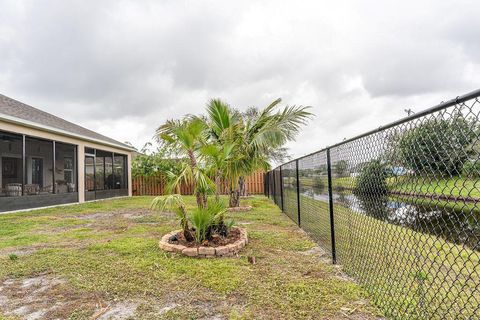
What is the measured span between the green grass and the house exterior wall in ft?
30.1

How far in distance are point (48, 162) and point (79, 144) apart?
7.83ft

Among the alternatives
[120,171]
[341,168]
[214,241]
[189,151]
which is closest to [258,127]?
[189,151]

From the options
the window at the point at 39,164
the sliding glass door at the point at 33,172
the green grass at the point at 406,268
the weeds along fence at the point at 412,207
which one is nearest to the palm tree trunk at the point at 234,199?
the green grass at the point at 406,268

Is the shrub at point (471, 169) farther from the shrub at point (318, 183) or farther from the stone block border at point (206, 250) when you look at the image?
the stone block border at point (206, 250)

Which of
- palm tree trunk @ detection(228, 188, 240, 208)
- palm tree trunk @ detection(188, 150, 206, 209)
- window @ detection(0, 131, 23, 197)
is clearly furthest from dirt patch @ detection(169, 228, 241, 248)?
window @ detection(0, 131, 23, 197)

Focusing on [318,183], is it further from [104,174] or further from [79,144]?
[104,174]

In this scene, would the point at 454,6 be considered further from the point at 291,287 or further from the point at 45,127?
the point at 45,127

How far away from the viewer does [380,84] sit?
9750 mm

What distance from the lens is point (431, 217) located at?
175 cm

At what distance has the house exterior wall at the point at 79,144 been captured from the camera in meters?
8.40

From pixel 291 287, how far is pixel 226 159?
2290 millimetres

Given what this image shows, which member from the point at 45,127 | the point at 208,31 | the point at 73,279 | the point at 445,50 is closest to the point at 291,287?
the point at 73,279

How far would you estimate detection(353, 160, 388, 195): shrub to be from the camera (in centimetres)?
207

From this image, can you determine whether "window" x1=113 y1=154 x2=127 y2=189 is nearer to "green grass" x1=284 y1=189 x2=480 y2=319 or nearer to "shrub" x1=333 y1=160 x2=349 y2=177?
"green grass" x1=284 y1=189 x2=480 y2=319
